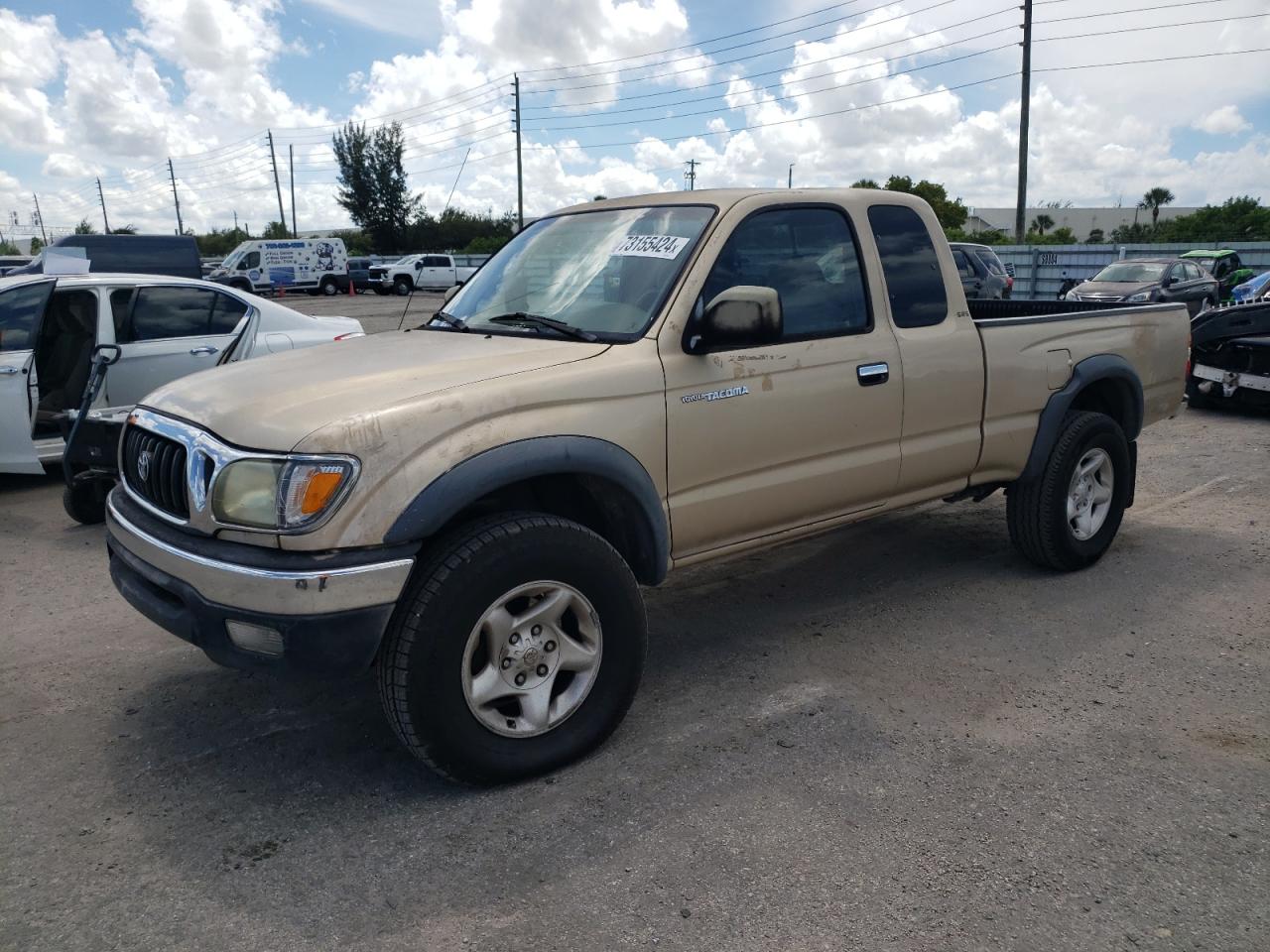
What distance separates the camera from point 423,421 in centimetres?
294

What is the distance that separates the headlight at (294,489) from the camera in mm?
2791

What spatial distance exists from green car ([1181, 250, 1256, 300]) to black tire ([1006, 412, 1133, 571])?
63.9 feet

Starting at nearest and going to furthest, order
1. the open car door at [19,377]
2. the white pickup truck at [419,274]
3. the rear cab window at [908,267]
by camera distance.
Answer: the rear cab window at [908,267] < the open car door at [19,377] < the white pickup truck at [419,274]

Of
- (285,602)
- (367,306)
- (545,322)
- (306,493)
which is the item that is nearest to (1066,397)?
(545,322)

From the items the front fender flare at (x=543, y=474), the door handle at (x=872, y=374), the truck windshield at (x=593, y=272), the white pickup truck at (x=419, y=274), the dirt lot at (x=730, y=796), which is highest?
the white pickup truck at (x=419, y=274)

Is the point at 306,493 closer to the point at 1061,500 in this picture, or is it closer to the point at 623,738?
the point at 623,738

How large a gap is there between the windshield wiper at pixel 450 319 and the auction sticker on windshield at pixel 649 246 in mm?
709

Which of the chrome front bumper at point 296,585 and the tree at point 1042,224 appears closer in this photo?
the chrome front bumper at point 296,585

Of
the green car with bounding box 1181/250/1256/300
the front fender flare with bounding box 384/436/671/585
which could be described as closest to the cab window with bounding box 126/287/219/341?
the front fender flare with bounding box 384/436/671/585

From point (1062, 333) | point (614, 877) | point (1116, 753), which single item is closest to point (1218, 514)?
point (1062, 333)

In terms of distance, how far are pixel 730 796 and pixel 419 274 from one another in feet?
129

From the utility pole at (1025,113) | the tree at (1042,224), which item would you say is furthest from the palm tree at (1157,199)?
the utility pole at (1025,113)

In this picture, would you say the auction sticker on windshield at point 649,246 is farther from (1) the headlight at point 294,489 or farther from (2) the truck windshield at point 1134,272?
(2) the truck windshield at point 1134,272

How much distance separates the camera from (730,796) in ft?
10.2
